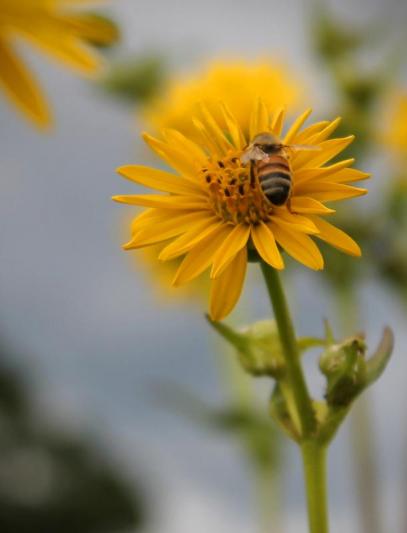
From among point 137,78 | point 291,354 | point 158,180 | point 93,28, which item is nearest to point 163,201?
point 158,180

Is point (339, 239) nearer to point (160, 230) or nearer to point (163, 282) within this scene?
point (160, 230)

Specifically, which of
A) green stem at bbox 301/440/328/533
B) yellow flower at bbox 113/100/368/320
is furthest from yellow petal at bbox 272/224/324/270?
green stem at bbox 301/440/328/533

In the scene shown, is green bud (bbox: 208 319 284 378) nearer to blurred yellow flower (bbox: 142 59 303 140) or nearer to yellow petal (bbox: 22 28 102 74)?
yellow petal (bbox: 22 28 102 74)

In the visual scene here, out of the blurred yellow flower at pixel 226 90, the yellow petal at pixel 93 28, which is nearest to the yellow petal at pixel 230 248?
the yellow petal at pixel 93 28

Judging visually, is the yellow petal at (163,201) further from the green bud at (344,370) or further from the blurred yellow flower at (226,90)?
the blurred yellow flower at (226,90)

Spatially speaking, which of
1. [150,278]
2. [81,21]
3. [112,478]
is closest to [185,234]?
[81,21]

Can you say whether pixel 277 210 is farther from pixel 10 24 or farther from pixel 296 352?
pixel 10 24
